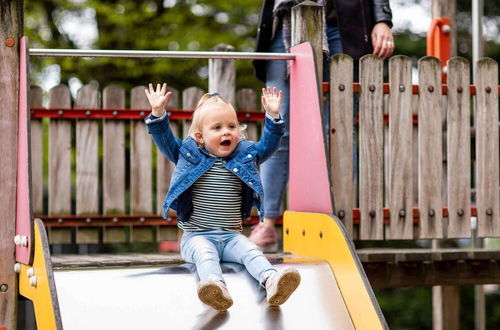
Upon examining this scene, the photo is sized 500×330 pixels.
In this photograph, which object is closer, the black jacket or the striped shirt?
the striped shirt

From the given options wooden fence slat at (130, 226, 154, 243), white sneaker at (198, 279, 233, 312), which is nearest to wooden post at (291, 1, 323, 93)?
white sneaker at (198, 279, 233, 312)

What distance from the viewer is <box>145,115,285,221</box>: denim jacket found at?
4004 mm

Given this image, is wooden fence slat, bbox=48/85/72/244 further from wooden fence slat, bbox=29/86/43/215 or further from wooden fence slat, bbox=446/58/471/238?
wooden fence slat, bbox=446/58/471/238

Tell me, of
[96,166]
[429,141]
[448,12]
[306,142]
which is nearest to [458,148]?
[429,141]

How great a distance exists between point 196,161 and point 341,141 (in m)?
1.26

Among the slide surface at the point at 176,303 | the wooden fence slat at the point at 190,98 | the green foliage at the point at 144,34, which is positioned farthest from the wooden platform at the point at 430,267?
the green foliage at the point at 144,34

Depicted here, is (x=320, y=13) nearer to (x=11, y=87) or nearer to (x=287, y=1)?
(x=287, y=1)

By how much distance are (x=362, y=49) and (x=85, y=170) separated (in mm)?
2623

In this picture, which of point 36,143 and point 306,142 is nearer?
point 306,142

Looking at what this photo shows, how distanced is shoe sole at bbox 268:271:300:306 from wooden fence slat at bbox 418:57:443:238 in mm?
1885

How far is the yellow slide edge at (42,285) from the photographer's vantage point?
340 cm

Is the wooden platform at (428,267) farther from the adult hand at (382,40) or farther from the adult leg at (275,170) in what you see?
the adult hand at (382,40)

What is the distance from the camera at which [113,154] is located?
6891 mm

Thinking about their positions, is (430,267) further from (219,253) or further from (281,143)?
(219,253)
